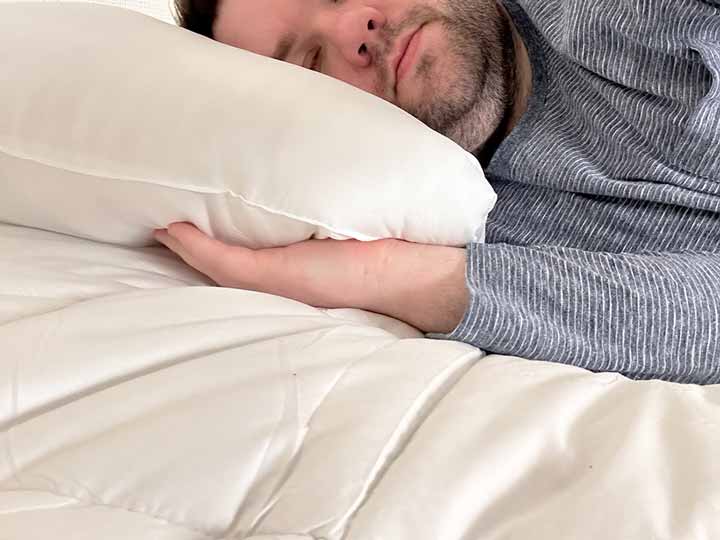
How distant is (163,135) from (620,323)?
1.47 feet

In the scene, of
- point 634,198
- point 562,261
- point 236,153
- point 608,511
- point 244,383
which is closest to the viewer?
point 608,511

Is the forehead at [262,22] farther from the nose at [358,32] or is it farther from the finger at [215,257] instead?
the finger at [215,257]

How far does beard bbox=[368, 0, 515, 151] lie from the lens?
109 centimetres

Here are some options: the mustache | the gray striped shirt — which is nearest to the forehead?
the mustache

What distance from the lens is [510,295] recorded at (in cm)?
74

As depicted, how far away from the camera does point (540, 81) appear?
1.05 m

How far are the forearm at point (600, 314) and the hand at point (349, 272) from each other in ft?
0.11

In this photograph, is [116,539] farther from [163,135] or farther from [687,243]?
[687,243]

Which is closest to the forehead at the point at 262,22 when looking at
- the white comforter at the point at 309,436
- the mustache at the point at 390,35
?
the mustache at the point at 390,35

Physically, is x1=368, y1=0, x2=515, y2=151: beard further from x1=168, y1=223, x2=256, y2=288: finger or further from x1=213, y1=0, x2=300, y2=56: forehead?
x1=168, y1=223, x2=256, y2=288: finger

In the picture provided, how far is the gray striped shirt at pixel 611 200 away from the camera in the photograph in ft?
2.35

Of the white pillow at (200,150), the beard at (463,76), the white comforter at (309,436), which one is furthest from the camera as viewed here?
the beard at (463,76)

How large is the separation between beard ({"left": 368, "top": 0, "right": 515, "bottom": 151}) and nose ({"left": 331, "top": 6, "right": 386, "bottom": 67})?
2cm

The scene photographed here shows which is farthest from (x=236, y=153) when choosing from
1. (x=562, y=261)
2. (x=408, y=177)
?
(x=562, y=261)
